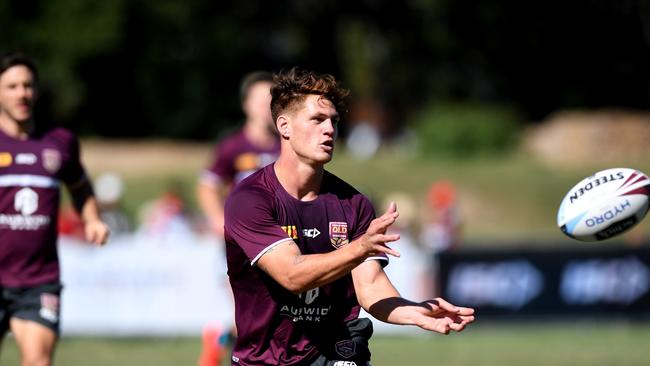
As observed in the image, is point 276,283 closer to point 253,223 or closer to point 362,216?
point 253,223

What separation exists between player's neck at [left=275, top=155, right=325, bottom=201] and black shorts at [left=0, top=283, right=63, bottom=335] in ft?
8.34

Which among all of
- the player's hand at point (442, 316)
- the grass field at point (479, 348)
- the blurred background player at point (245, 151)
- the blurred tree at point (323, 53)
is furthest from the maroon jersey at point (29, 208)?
the blurred tree at point (323, 53)

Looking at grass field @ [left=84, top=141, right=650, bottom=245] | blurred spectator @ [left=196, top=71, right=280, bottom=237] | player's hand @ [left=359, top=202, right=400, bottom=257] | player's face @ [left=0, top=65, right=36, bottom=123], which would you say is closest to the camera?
player's hand @ [left=359, top=202, right=400, bottom=257]

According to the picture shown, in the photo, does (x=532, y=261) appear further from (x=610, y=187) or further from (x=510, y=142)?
(x=510, y=142)

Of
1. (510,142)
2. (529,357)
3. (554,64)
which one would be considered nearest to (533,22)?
(554,64)

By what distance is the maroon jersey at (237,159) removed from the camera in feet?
33.7

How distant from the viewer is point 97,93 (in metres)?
40.8

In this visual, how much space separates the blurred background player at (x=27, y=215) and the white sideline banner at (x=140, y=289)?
288 inches

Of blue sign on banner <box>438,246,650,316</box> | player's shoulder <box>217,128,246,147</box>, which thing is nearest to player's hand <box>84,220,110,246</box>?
player's shoulder <box>217,128,246,147</box>

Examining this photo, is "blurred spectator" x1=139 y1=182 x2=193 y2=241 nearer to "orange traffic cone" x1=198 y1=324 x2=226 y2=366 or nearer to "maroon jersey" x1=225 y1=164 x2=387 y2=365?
"orange traffic cone" x1=198 y1=324 x2=226 y2=366

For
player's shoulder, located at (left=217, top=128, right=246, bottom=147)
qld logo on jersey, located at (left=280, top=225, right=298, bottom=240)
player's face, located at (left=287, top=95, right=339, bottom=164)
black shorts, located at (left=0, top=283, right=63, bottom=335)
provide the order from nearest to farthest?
player's face, located at (left=287, top=95, right=339, bottom=164) < qld logo on jersey, located at (left=280, top=225, right=298, bottom=240) < black shorts, located at (left=0, top=283, right=63, bottom=335) < player's shoulder, located at (left=217, top=128, right=246, bottom=147)

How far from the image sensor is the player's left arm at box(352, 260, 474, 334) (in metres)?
5.79

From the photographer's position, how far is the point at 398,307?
20.0 feet

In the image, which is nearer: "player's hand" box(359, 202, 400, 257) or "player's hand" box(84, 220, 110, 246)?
"player's hand" box(359, 202, 400, 257)
